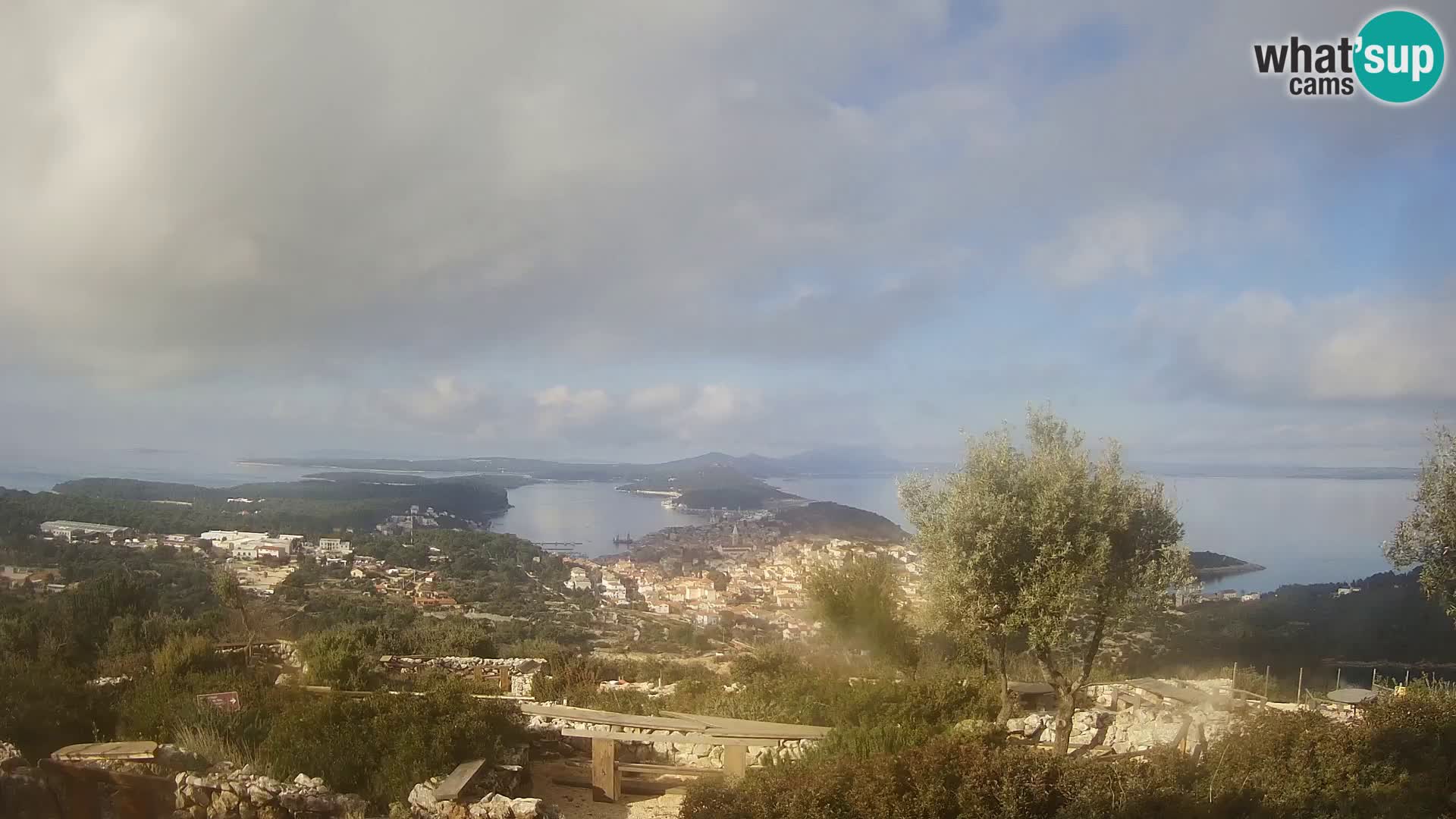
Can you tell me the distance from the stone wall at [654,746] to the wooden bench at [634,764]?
0.19 feet

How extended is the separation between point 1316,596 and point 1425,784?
12.1 metres

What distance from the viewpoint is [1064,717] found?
818 cm

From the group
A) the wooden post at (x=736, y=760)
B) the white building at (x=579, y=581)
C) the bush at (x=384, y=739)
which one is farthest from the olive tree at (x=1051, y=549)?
the white building at (x=579, y=581)

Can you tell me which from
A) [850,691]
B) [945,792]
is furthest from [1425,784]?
[850,691]

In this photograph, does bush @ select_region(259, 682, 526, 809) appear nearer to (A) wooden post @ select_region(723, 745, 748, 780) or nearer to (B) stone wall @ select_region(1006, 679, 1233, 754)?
(A) wooden post @ select_region(723, 745, 748, 780)

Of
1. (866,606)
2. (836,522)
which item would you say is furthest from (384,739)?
(836,522)

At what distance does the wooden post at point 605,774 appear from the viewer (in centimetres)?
821

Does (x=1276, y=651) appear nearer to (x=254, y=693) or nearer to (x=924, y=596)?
(x=924, y=596)

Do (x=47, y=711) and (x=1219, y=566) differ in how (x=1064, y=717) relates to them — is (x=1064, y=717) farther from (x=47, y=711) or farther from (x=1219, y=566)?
(x=47, y=711)

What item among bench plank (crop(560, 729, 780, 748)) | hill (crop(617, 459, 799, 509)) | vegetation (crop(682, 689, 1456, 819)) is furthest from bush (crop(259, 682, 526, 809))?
hill (crop(617, 459, 799, 509))

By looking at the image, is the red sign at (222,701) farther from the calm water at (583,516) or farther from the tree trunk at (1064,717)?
the calm water at (583,516)

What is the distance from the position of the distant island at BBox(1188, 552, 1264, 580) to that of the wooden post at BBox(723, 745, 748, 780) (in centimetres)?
568

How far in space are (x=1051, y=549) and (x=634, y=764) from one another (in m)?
4.93

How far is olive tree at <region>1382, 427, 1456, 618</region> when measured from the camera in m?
8.09
